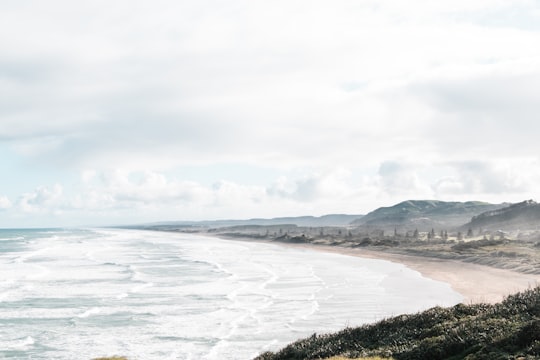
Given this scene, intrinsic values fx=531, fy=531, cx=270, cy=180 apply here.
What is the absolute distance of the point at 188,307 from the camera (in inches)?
1417

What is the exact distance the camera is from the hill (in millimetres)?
165375

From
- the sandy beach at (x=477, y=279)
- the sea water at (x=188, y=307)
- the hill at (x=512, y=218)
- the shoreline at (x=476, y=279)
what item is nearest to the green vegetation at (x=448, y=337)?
the sea water at (x=188, y=307)

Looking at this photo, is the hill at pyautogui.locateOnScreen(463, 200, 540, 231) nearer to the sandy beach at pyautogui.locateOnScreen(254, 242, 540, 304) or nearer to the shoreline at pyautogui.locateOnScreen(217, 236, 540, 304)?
the shoreline at pyautogui.locateOnScreen(217, 236, 540, 304)

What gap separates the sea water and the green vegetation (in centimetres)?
834

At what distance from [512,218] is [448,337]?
177338 mm

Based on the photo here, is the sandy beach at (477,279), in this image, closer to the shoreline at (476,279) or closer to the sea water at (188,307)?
the shoreline at (476,279)

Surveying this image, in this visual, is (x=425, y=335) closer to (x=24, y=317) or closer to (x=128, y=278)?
(x=24, y=317)

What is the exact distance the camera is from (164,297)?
134 ft

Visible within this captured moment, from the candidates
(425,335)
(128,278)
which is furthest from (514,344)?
(128,278)

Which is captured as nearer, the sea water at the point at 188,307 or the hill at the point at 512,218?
the sea water at the point at 188,307

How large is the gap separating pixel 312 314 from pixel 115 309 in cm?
1353

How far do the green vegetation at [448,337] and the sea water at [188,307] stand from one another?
27.4 ft

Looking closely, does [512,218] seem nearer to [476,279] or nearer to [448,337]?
[476,279]

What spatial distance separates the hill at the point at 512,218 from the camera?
165375mm
